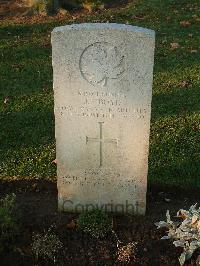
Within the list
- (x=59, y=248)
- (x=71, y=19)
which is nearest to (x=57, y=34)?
(x=59, y=248)

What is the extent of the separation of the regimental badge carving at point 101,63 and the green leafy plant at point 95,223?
1.30 metres

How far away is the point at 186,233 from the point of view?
475 cm

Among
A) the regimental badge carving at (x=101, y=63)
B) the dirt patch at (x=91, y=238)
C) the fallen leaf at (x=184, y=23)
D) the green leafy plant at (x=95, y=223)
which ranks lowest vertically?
the dirt patch at (x=91, y=238)

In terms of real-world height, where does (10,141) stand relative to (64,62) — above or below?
below

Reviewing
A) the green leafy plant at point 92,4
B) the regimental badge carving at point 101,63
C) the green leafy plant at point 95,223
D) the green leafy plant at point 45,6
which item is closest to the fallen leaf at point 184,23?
the green leafy plant at point 92,4

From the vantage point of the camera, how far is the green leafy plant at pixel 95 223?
503 centimetres

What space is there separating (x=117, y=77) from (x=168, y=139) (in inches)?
94.0

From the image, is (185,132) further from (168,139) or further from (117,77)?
(117,77)

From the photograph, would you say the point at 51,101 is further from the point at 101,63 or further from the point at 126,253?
the point at 126,253

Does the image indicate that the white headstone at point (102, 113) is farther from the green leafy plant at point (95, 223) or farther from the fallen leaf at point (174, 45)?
the fallen leaf at point (174, 45)

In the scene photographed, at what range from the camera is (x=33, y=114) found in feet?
25.1

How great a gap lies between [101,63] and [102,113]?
0.50 metres

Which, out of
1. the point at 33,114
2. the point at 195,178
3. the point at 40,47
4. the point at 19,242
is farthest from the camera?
the point at 40,47

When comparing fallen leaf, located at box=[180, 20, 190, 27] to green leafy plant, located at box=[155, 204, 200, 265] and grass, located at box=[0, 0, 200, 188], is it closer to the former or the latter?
grass, located at box=[0, 0, 200, 188]
